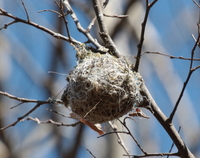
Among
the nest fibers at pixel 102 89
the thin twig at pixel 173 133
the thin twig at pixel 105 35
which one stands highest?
the thin twig at pixel 105 35

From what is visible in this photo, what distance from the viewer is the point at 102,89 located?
1.68m

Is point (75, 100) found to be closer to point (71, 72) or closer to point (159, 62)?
point (71, 72)

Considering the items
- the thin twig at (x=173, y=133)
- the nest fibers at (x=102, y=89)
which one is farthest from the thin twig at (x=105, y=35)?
the thin twig at (x=173, y=133)

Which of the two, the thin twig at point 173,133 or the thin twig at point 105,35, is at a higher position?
the thin twig at point 105,35

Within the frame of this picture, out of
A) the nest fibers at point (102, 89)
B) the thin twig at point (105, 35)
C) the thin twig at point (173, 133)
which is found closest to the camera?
the nest fibers at point (102, 89)

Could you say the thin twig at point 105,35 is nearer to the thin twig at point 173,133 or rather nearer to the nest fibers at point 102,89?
the nest fibers at point 102,89

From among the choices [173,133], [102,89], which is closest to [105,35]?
[102,89]

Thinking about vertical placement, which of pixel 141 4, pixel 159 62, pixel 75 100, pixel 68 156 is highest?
pixel 141 4

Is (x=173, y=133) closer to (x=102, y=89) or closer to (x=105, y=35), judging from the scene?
(x=102, y=89)

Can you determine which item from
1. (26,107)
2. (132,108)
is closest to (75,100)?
(132,108)

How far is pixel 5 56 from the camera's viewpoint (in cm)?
517

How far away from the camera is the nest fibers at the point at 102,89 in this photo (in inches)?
66.9

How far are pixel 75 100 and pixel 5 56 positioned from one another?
375 cm

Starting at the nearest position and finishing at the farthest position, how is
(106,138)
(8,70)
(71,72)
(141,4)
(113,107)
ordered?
(113,107) → (71,72) → (106,138) → (8,70) → (141,4)
